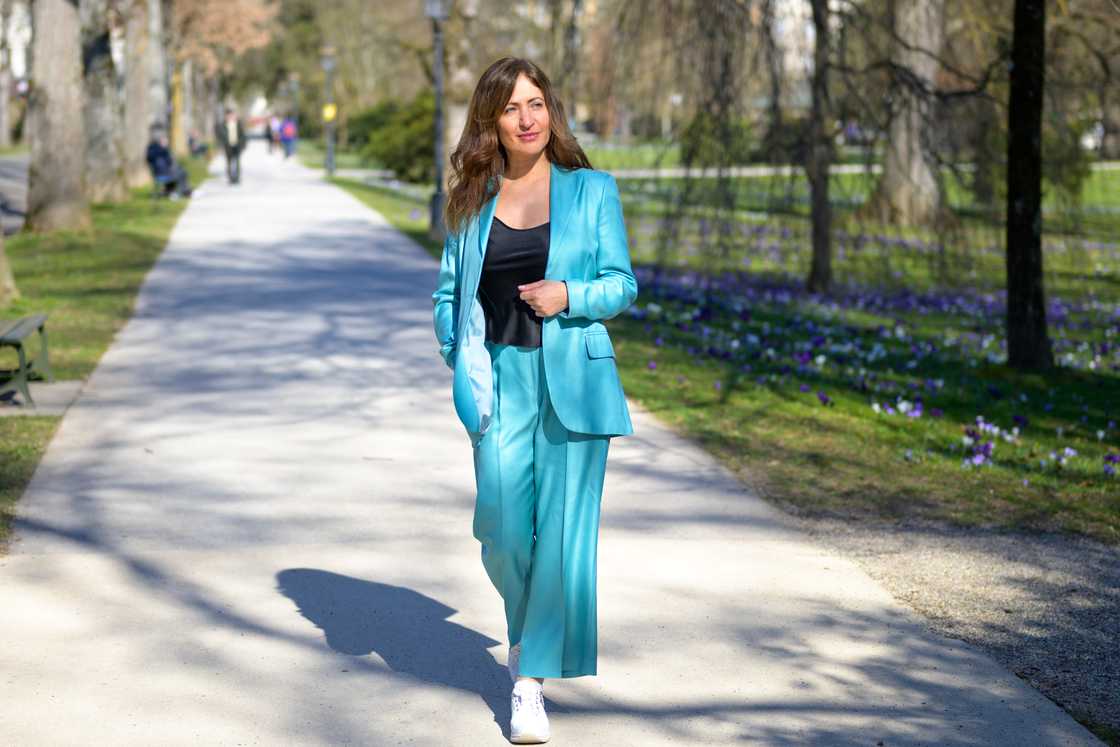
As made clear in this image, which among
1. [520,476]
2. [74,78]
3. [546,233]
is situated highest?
[74,78]

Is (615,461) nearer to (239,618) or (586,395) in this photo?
(239,618)

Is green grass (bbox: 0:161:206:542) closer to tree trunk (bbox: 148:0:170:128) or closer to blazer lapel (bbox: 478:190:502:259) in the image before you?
blazer lapel (bbox: 478:190:502:259)

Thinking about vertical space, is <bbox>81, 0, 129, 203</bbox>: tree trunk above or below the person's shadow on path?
above

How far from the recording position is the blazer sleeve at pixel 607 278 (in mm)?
4234

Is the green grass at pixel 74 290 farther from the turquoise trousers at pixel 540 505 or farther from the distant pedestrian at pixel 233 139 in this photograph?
the distant pedestrian at pixel 233 139

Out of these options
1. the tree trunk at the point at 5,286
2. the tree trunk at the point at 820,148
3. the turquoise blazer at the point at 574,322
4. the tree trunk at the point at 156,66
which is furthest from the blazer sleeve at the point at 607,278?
the tree trunk at the point at 156,66

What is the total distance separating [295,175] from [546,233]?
4234 cm

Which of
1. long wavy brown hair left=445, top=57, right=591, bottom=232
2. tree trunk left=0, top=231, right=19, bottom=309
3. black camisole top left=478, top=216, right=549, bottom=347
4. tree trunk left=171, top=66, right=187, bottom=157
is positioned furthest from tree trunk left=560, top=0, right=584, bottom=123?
tree trunk left=171, top=66, right=187, bottom=157

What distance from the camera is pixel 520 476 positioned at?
4.36 m

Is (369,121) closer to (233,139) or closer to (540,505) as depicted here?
(233,139)

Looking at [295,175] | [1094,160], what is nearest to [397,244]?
[1094,160]

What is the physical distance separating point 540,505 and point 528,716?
23.0 inches

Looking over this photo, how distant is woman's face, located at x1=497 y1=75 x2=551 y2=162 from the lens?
4301 millimetres

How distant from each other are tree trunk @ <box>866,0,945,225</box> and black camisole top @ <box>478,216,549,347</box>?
9.55 meters
